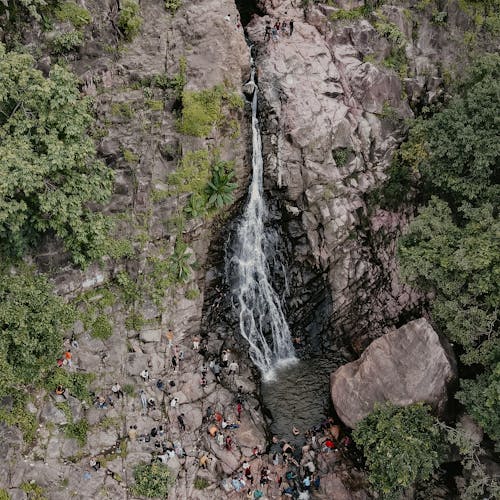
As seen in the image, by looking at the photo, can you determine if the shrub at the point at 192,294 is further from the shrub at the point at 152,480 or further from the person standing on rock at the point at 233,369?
the shrub at the point at 152,480

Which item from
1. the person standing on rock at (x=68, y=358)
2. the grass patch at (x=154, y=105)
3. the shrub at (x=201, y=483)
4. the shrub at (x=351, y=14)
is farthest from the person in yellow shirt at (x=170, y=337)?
the shrub at (x=351, y=14)

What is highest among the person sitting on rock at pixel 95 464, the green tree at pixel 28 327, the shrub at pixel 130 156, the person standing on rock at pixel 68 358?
the shrub at pixel 130 156

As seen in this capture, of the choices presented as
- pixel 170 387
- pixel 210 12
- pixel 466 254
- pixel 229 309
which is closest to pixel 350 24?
pixel 210 12

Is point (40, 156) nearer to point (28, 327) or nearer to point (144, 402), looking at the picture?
point (28, 327)

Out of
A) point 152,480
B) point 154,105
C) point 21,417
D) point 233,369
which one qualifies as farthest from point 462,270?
point 21,417

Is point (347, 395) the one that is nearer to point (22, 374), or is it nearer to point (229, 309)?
point (229, 309)

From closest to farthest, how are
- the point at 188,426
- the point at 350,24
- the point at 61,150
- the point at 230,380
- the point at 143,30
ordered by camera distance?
the point at 61,150, the point at 188,426, the point at 230,380, the point at 143,30, the point at 350,24

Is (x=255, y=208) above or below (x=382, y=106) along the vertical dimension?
below
